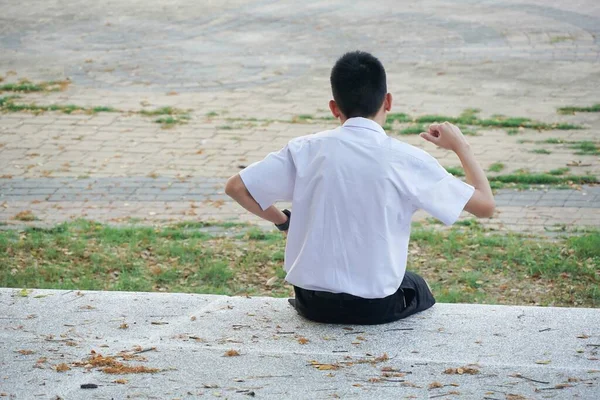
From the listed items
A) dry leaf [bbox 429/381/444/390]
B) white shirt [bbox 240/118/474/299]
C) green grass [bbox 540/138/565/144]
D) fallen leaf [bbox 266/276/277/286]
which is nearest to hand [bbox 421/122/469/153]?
white shirt [bbox 240/118/474/299]

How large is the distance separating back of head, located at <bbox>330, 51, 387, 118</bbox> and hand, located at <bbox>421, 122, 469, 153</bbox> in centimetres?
26

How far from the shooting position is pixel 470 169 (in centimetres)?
371

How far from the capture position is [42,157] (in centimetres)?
866

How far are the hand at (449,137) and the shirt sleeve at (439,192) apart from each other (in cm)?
18

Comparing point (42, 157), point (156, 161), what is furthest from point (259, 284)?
point (42, 157)

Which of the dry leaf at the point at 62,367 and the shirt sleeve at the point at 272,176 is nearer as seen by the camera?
the dry leaf at the point at 62,367

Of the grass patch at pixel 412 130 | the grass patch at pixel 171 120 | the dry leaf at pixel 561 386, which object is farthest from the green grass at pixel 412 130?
the dry leaf at pixel 561 386

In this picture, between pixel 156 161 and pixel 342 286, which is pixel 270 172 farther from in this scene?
pixel 156 161

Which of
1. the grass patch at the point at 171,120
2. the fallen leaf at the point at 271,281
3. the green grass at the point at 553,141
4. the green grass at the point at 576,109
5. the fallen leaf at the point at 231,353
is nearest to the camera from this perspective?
the fallen leaf at the point at 231,353

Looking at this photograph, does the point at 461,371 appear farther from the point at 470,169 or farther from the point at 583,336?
the point at 470,169

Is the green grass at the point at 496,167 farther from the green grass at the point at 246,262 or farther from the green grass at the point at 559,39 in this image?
the green grass at the point at 559,39

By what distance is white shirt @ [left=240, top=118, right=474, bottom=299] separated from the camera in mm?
3596

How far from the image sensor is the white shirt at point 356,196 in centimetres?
360

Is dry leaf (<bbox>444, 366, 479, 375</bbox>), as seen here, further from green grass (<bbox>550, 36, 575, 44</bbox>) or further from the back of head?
green grass (<bbox>550, 36, 575, 44</bbox>)
